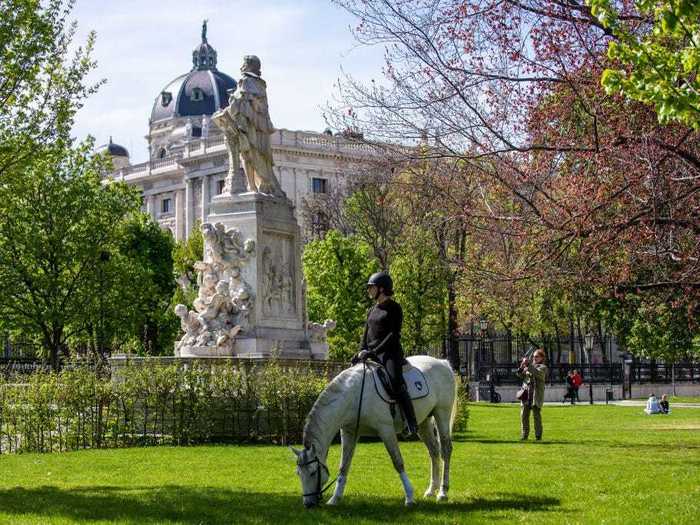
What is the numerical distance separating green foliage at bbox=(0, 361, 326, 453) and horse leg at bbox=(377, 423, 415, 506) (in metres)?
9.80

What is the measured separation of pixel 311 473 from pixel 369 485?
2.82 m

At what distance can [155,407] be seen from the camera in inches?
855

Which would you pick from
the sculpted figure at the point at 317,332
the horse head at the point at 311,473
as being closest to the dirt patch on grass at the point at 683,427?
the sculpted figure at the point at 317,332

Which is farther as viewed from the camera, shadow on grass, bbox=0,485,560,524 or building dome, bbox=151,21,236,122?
building dome, bbox=151,21,236,122

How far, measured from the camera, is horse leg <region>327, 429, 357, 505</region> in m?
12.3

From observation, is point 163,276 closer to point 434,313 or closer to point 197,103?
point 434,313

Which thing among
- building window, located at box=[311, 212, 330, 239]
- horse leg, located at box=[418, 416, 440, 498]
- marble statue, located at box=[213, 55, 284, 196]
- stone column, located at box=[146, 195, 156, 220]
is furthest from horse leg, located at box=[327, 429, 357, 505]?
stone column, located at box=[146, 195, 156, 220]

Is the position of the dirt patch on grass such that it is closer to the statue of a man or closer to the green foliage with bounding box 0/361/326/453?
the green foliage with bounding box 0/361/326/453

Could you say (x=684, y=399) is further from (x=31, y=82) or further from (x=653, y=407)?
(x=31, y=82)

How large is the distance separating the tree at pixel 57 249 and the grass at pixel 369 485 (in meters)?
29.7

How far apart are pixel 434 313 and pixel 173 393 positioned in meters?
35.5

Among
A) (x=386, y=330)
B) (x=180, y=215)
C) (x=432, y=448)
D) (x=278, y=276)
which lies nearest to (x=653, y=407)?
(x=278, y=276)

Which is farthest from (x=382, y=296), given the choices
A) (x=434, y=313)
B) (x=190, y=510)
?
(x=434, y=313)

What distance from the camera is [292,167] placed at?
9938cm
